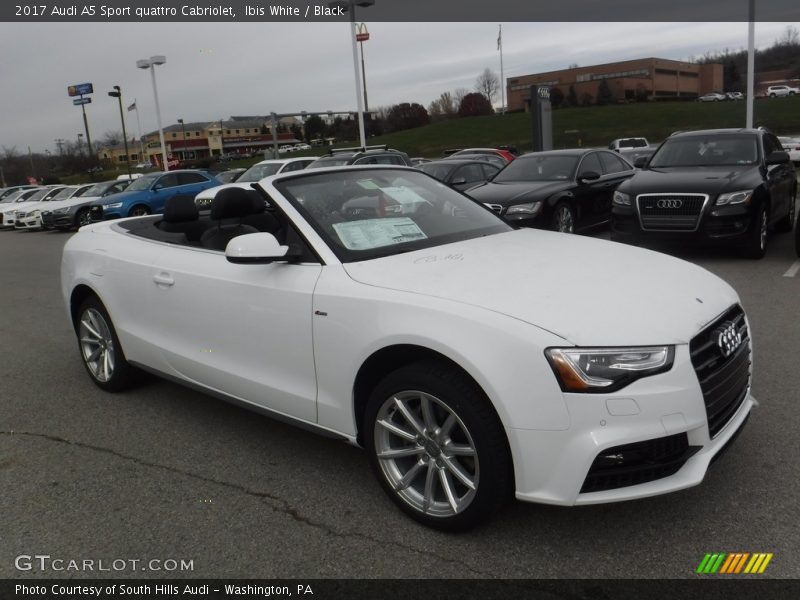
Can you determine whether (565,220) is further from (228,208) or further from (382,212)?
(228,208)

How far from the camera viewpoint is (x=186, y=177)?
849 inches

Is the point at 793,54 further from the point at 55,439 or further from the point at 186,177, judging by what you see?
the point at 55,439

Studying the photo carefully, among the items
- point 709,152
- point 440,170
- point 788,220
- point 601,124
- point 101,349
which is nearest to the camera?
point 101,349

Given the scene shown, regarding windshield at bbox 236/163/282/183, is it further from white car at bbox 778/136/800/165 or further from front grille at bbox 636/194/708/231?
white car at bbox 778/136/800/165

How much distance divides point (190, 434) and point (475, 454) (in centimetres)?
224

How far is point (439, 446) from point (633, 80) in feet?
354

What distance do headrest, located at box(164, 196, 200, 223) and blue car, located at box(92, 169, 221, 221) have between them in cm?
1522

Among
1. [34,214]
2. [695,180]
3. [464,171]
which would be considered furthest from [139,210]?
[695,180]

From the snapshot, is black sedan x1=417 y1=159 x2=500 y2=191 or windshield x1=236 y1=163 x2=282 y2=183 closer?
black sedan x1=417 y1=159 x2=500 y2=191

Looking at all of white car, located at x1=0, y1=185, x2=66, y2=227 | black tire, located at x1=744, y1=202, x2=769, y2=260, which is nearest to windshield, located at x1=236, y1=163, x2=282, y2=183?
white car, located at x1=0, y1=185, x2=66, y2=227

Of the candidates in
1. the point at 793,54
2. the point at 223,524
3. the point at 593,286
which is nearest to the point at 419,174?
the point at 593,286

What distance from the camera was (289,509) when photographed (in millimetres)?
3258

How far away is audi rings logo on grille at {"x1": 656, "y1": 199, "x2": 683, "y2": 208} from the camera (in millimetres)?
8852
